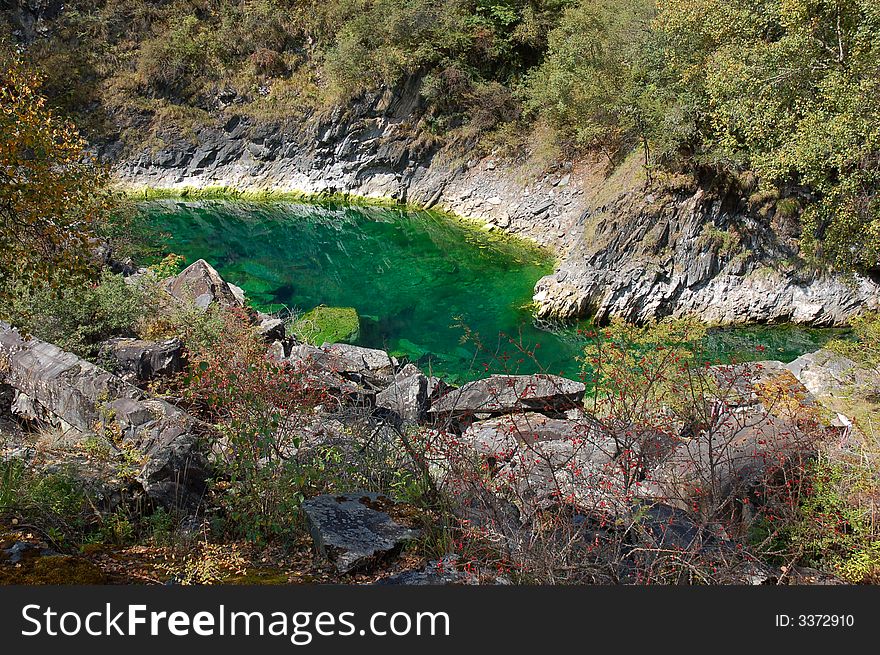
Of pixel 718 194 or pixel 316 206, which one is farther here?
pixel 316 206

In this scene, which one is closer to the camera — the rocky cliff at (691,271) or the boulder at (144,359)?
the boulder at (144,359)

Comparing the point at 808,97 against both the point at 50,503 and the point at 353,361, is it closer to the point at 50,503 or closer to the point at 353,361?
the point at 353,361

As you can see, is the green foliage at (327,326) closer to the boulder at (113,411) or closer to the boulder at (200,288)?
the boulder at (200,288)

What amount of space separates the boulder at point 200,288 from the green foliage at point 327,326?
2.04 metres

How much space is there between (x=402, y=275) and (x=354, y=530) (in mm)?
19526

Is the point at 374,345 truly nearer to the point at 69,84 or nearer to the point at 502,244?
the point at 502,244

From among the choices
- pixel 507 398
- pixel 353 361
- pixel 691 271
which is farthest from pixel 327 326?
pixel 691 271

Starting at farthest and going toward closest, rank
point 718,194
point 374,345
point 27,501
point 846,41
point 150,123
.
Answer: point 150,123, point 718,194, point 374,345, point 846,41, point 27,501

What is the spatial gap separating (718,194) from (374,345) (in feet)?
37.0

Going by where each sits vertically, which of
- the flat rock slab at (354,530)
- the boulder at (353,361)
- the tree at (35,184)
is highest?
the tree at (35,184)

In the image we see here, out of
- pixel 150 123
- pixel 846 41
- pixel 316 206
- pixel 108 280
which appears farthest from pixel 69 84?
pixel 846 41

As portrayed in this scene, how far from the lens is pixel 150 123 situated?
41125 mm

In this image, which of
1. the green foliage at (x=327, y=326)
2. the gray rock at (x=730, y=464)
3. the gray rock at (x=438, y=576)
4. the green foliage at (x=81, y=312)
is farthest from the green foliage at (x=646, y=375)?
the green foliage at (x=81, y=312)

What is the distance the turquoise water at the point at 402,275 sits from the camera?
58.1 feet
